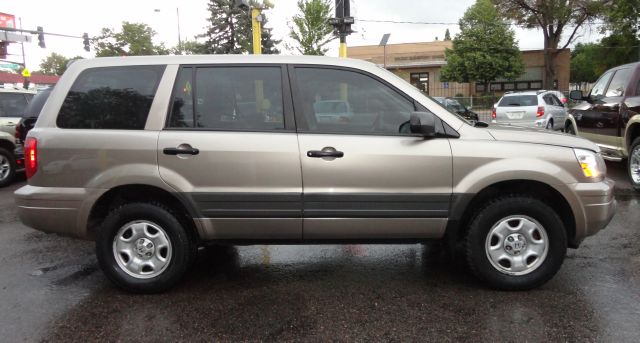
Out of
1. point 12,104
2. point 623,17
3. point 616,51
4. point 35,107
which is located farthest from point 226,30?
point 35,107

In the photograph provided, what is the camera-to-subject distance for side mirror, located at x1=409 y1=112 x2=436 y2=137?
3.34m

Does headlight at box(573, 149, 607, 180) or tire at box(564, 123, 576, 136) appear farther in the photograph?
tire at box(564, 123, 576, 136)

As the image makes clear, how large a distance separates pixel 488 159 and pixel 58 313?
10.8ft

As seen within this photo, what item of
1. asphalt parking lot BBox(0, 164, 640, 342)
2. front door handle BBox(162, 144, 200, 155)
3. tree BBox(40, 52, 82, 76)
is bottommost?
asphalt parking lot BBox(0, 164, 640, 342)

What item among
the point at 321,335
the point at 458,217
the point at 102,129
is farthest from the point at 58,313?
the point at 458,217

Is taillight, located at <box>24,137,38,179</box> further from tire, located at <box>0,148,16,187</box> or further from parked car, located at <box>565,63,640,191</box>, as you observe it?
parked car, located at <box>565,63,640,191</box>

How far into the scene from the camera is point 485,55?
40.8 m

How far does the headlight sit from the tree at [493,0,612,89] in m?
39.6

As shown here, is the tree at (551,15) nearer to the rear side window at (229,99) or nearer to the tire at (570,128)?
the tire at (570,128)

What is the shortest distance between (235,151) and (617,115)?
686cm

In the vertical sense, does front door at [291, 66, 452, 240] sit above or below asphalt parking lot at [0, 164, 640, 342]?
above

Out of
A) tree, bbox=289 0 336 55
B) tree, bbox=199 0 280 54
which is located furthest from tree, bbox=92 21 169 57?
tree, bbox=289 0 336 55

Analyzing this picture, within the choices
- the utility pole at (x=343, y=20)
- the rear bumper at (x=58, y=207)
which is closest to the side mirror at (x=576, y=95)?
the utility pole at (x=343, y=20)

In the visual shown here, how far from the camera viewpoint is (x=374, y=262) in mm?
4441
